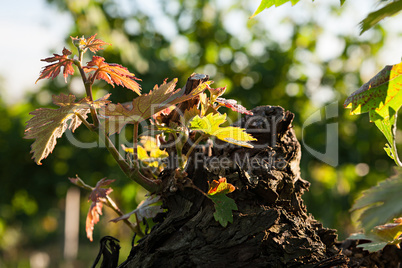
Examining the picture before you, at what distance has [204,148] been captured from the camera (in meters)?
0.70

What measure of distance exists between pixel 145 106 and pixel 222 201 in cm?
19

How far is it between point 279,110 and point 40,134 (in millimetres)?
433

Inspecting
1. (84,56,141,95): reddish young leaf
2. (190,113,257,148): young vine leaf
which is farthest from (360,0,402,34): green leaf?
(84,56,141,95): reddish young leaf

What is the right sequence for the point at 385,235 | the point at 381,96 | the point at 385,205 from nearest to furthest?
the point at 385,205, the point at 381,96, the point at 385,235

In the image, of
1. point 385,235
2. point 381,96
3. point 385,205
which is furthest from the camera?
point 385,235

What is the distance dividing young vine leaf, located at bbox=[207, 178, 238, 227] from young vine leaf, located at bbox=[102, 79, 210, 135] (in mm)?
139

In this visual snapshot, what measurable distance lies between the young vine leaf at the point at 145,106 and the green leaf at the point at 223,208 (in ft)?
0.52

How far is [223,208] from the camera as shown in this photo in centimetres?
54

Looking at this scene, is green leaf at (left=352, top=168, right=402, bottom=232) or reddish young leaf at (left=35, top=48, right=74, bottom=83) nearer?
green leaf at (left=352, top=168, right=402, bottom=232)

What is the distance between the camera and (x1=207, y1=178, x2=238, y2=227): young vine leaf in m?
0.54

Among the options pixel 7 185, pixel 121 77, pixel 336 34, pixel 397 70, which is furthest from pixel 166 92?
pixel 7 185

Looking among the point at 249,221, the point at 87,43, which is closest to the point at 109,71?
the point at 87,43

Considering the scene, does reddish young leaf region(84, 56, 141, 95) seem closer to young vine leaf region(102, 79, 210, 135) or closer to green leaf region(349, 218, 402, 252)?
young vine leaf region(102, 79, 210, 135)

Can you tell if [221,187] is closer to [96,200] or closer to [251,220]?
[251,220]
